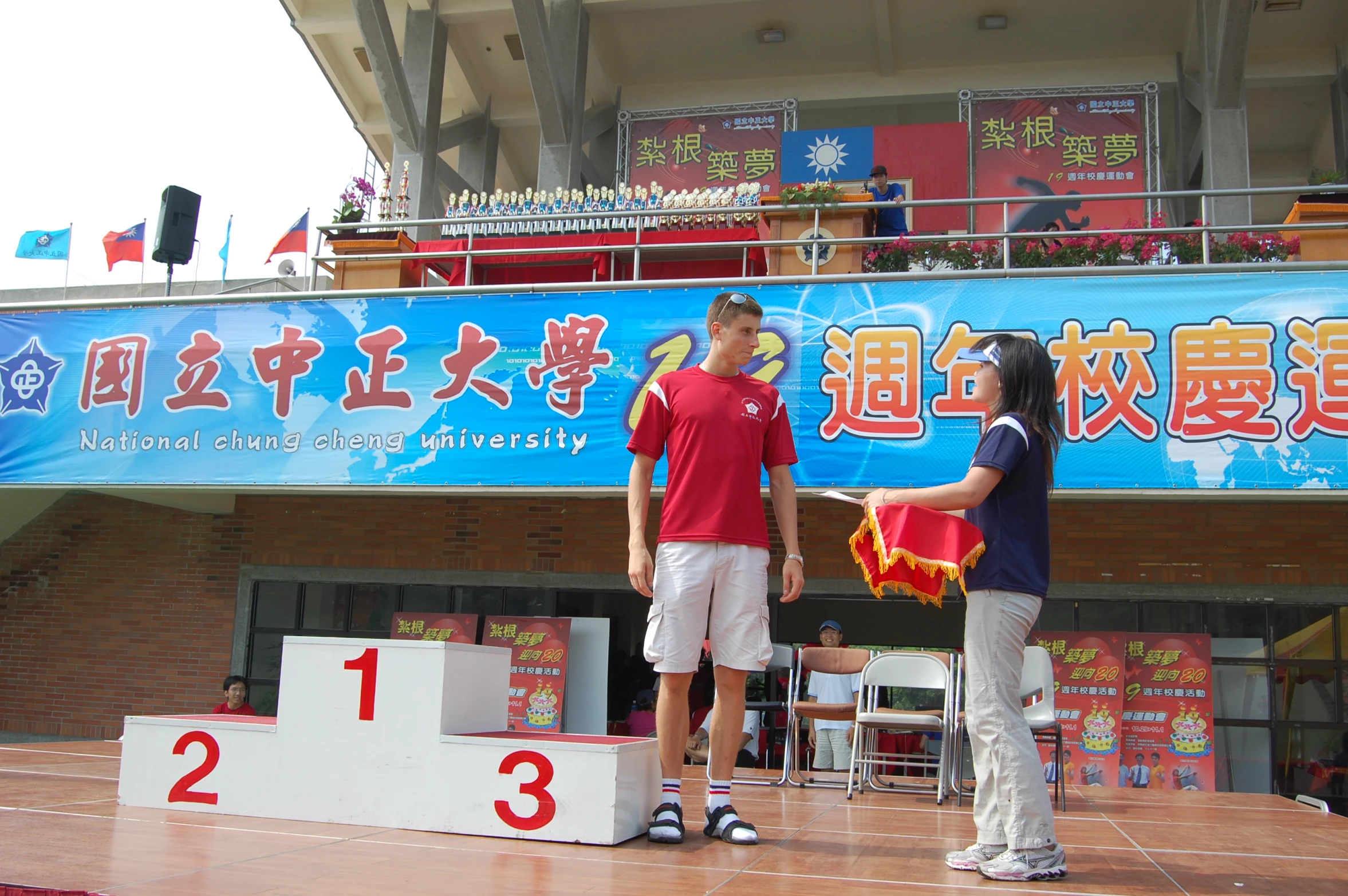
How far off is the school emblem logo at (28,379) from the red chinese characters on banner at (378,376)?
2662 millimetres

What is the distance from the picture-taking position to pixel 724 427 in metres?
3.63

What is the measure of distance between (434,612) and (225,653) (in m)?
2.13

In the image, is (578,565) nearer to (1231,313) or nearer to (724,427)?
(1231,313)

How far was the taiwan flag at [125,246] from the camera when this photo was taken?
41.6 ft

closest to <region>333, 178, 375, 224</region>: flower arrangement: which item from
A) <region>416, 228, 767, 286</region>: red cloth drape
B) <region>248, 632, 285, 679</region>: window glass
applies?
<region>416, 228, 767, 286</region>: red cloth drape

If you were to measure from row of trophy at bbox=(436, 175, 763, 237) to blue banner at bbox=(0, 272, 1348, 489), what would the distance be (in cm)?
141

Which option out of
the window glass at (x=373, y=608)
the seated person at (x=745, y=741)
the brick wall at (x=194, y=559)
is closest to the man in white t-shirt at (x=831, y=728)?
the seated person at (x=745, y=741)

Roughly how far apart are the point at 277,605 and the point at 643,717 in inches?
147

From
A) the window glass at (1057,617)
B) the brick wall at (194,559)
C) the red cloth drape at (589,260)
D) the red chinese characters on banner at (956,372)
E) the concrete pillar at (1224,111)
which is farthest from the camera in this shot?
the concrete pillar at (1224,111)

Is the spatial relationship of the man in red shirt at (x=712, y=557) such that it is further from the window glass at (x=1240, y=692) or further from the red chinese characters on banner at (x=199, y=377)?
the window glass at (x=1240, y=692)

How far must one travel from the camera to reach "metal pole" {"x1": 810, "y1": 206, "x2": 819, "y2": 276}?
7.94 meters

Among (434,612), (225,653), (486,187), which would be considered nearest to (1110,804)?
(434,612)

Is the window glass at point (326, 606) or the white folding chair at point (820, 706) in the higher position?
the window glass at point (326, 606)

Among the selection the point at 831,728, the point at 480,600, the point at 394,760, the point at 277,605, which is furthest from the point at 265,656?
the point at 394,760
